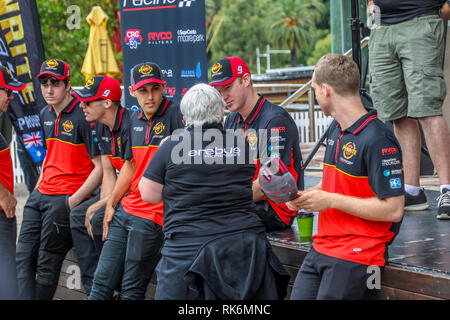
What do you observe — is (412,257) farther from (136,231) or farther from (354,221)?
(136,231)

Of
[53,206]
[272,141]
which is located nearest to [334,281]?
[272,141]

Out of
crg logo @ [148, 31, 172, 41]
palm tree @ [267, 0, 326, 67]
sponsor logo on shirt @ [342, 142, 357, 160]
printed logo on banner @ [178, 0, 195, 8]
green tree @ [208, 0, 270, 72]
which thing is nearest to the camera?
sponsor logo on shirt @ [342, 142, 357, 160]

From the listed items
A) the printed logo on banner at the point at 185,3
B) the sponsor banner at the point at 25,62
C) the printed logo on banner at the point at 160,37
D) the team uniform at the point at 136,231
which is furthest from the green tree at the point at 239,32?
the team uniform at the point at 136,231

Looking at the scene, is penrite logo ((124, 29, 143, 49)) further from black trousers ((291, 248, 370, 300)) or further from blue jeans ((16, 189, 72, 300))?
black trousers ((291, 248, 370, 300))

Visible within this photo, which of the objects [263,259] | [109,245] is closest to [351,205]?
[263,259]

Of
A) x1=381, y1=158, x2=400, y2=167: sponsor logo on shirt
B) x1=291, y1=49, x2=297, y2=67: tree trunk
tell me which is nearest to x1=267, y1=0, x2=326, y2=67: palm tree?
x1=291, y1=49, x2=297, y2=67: tree trunk

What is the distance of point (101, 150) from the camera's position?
16.4ft

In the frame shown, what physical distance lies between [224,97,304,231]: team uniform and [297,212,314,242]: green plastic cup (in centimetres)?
35

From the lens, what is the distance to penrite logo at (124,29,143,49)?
19.8 ft

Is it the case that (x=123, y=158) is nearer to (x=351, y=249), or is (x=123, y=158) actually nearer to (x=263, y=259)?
(x=263, y=259)

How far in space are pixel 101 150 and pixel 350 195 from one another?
2.46 meters

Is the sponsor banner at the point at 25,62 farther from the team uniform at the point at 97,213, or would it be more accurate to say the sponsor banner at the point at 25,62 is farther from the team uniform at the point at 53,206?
the team uniform at the point at 97,213

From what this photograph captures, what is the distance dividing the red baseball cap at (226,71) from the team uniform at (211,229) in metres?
0.98
